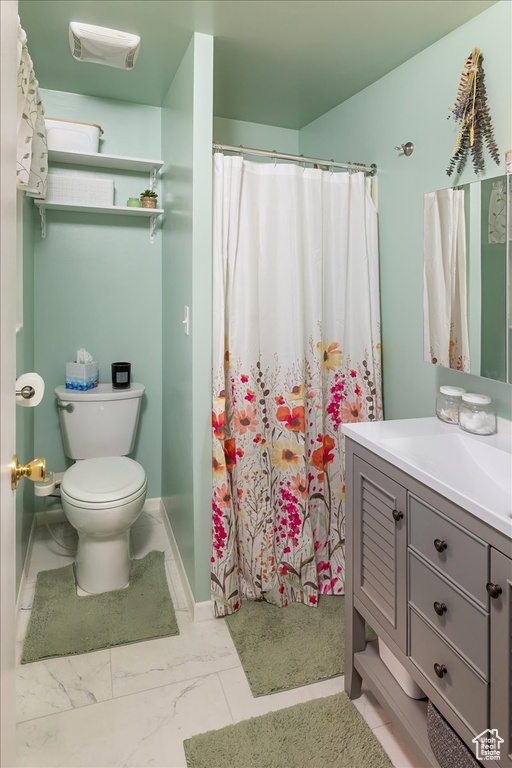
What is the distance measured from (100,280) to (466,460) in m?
2.15

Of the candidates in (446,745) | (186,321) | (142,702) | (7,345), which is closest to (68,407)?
(186,321)

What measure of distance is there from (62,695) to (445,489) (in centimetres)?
148

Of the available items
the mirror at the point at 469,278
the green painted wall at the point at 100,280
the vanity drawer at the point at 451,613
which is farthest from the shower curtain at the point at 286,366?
the green painted wall at the point at 100,280

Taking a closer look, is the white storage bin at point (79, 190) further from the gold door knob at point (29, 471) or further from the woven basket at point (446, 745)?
the woven basket at point (446, 745)

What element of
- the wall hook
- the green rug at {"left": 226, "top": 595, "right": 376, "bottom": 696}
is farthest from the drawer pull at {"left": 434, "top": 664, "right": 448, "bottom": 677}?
the wall hook

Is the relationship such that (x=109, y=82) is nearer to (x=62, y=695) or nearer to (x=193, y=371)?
(x=193, y=371)

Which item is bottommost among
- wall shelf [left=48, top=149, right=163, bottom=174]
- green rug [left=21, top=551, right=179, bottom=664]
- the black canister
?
green rug [left=21, top=551, right=179, bottom=664]

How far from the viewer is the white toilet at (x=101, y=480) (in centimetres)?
208

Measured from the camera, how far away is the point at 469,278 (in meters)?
1.67

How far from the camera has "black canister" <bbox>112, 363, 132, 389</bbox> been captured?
267 centimetres

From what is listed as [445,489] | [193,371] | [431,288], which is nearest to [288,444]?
[193,371]

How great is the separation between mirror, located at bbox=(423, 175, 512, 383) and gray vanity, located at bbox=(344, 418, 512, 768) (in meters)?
0.26

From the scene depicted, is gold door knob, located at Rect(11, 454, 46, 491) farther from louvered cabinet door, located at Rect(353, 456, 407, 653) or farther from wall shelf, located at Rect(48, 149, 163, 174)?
wall shelf, located at Rect(48, 149, 163, 174)

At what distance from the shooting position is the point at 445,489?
116cm
